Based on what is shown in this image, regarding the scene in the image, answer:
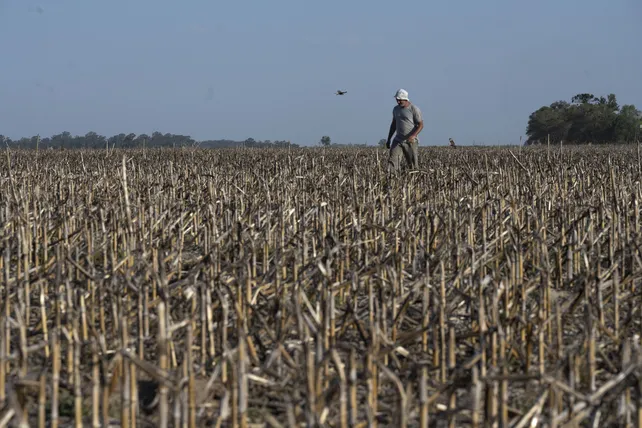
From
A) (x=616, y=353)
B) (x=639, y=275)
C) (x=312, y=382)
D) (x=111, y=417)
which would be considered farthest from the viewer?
(x=639, y=275)

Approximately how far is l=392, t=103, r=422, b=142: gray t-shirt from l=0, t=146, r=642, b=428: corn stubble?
4253 millimetres

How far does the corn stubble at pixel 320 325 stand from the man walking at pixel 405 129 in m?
4.21

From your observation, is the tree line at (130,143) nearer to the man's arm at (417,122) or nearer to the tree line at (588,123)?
the man's arm at (417,122)

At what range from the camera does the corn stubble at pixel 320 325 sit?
2426 millimetres

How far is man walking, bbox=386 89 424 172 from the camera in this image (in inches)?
412

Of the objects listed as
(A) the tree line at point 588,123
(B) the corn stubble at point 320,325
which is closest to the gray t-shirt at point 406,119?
(B) the corn stubble at point 320,325

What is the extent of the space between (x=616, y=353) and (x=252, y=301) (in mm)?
1443

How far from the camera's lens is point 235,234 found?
200 inches

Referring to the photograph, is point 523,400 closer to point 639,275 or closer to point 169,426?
point 169,426

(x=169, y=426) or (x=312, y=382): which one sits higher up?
(x=312, y=382)

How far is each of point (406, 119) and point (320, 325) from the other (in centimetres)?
760

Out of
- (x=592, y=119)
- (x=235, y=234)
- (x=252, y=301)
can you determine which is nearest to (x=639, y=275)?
(x=252, y=301)

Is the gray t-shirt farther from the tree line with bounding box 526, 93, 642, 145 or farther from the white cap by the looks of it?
the tree line with bounding box 526, 93, 642, 145

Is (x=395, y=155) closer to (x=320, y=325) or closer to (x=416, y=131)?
(x=416, y=131)
